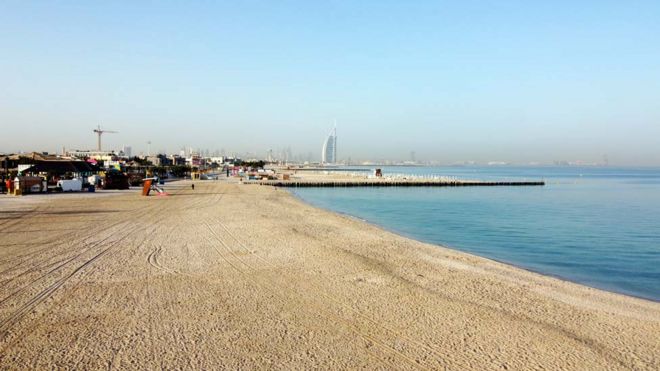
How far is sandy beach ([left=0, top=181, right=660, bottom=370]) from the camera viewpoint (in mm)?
5379

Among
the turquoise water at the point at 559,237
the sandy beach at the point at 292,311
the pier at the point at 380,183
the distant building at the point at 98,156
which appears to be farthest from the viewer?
the distant building at the point at 98,156

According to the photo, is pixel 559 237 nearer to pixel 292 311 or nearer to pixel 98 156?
pixel 292 311

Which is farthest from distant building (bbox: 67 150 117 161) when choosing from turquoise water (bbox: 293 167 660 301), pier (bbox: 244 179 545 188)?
turquoise water (bbox: 293 167 660 301)

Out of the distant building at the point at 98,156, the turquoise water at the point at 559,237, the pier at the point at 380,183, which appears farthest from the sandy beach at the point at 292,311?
the distant building at the point at 98,156

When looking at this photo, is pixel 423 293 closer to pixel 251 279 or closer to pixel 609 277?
pixel 251 279

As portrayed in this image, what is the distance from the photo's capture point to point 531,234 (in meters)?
19.8

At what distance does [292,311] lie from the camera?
23.0 ft

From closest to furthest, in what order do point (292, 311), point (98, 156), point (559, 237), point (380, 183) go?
point (292, 311) < point (559, 237) < point (380, 183) < point (98, 156)

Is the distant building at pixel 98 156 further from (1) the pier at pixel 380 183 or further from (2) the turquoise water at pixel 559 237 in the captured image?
(2) the turquoise water at pixel 559 237

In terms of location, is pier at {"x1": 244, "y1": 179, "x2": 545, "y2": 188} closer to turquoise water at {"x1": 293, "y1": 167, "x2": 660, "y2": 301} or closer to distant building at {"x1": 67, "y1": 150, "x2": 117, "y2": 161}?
turquoise water at {"x1": 293, "y1": 167, "x2": 660, "y2": 301}

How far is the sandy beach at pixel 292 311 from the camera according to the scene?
5.38 metres

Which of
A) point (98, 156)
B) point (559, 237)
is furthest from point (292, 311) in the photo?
point (98, 156)

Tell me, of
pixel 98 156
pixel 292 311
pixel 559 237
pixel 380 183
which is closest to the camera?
pixel 292 311

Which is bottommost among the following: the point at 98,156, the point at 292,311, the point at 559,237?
the point at 559,237
